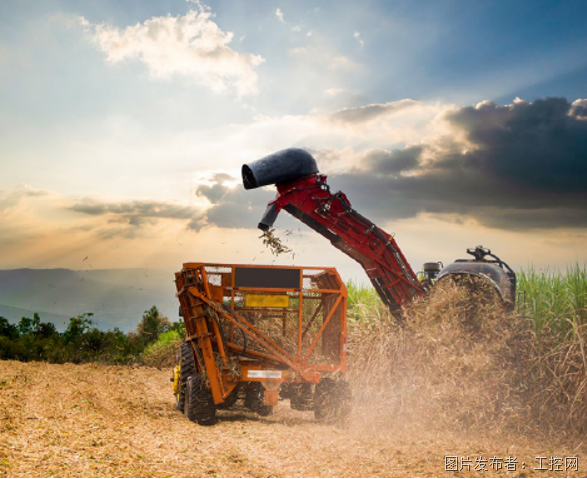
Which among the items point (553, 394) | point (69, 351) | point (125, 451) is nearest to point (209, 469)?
point (125, 451)

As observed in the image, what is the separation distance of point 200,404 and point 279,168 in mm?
3546

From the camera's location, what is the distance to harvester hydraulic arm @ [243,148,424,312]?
28.1ft

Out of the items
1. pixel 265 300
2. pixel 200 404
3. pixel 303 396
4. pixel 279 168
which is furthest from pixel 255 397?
pixel 279 168

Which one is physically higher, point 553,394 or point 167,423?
point 553,394

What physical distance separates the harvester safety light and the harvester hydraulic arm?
1.08 metres

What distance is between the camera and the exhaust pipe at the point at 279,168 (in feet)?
27.6

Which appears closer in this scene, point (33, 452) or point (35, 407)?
point (33, 452)

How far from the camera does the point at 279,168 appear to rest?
851 centimetres

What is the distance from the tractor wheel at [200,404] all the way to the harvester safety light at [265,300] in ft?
4.27

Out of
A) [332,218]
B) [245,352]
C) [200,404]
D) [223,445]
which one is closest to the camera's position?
[223,445]

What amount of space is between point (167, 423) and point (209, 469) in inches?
97.2

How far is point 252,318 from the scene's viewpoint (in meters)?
9.58

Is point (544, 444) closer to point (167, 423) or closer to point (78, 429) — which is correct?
point (167, 423)

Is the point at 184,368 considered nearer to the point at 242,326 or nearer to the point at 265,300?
the point at 242,326
